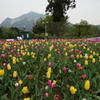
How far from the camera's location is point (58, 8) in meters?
48.4

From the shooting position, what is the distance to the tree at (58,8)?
47.7m

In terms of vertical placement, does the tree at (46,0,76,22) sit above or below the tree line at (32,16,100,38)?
above

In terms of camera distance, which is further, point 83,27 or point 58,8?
point 83,27

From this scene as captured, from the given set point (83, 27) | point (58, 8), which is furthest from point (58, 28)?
point (83, 27)

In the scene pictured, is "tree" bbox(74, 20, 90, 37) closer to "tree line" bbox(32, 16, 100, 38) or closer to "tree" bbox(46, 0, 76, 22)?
"tree line" bbox(32, 16, 100, 38)

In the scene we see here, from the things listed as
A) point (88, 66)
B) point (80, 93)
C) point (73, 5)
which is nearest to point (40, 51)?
point (88, 66)

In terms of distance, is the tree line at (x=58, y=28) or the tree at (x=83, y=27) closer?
the tree line at (x=58, y=28)

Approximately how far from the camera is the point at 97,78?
131 inches

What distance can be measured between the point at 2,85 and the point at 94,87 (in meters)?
1.69

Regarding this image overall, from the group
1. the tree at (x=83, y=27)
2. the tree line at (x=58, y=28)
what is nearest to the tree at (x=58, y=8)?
the tree line at (x=58, y=28)

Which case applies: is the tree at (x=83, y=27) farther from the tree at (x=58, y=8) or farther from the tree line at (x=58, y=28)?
the tree at (x=58, y=8)

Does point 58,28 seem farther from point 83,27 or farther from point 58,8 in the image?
point 83,27

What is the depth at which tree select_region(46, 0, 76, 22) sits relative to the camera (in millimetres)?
Result: 47719

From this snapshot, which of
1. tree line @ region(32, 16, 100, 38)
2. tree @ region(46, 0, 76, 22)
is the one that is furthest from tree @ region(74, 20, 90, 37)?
tree @ region(46, 0, 76, 22)
